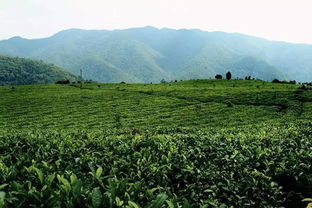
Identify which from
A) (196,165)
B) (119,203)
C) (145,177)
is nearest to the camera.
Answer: (119,203)

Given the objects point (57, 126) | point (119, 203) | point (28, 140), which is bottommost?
point (57, 126)

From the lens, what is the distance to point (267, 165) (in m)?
9.55

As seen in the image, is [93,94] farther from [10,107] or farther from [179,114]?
[179,114]

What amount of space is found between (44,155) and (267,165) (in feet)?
23.0

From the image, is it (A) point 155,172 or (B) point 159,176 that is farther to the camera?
(A) point 155,172

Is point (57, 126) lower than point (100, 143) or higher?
lower

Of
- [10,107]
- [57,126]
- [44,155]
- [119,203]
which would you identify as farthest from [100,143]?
[10,107]

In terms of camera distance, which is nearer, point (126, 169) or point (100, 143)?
point (126, 169)

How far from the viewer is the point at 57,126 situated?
4378 cm

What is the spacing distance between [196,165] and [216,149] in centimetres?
213

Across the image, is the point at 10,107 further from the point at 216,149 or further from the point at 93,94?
the point at 216,149

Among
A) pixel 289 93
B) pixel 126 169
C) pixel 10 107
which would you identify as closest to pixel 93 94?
pixel 10 107

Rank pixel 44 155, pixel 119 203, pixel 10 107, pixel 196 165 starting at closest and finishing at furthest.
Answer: pixel 119 203
pixel 196 165
pixel 44 155
pixel 10 107

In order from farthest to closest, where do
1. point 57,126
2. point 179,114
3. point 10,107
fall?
point 10,107
point 179,114
point 57,126
